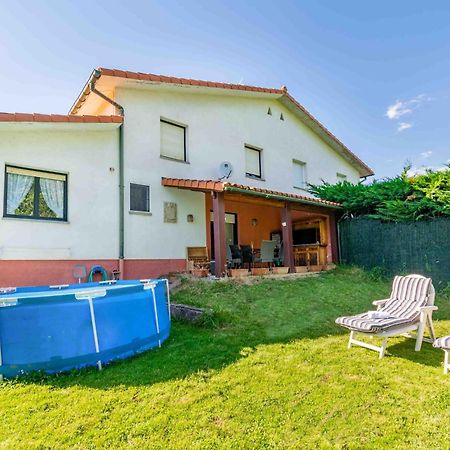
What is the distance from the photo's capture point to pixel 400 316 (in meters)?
6.04

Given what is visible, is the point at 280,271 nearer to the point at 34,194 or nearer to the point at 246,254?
the point at 246,254

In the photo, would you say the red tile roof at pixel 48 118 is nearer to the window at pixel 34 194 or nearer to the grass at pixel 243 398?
the window at pixel 34 194

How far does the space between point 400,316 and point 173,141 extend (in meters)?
9.45

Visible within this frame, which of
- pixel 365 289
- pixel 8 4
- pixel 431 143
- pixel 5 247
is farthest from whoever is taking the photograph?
pixel 431 143

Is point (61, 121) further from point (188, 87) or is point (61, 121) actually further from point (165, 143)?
point (188, 87)

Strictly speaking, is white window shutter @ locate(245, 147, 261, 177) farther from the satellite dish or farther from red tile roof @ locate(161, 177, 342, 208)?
red tile roof @ locate(161, 177, 342, 208)

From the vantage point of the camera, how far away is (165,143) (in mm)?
12273

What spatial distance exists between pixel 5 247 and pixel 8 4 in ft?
21.4

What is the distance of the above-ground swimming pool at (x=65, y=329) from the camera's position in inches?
182

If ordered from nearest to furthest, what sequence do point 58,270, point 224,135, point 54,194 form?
point 58,270
point 54,194
point 224,135

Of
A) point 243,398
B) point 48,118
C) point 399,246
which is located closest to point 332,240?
point 399,246

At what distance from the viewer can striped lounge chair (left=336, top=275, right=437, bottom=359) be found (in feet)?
17.9

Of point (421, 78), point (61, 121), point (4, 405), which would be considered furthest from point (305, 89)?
point (4, 405)

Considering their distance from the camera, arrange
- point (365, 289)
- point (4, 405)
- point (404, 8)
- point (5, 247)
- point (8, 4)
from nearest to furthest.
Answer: point (4, 405)
point (5, 247)
point (8, 4)
point (365, 289)
point (404, 8)
